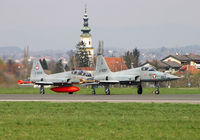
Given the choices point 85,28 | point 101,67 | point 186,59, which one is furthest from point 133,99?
point 85,28

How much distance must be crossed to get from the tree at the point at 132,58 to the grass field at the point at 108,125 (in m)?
107

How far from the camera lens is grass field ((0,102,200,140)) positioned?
1300 cm

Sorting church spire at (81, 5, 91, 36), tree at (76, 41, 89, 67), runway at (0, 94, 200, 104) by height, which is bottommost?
runway at (0, 94, 200, 104)

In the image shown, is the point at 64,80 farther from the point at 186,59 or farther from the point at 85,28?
the point at 85,28

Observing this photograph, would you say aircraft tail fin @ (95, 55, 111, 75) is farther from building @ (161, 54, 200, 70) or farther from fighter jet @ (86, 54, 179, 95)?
building @ (161, 54, 200, 70)

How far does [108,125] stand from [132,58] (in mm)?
123395

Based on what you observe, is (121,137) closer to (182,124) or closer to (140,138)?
(140,138)

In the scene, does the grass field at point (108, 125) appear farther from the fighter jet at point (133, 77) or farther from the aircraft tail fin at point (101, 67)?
the aircraft tail fin at point (101, 67)

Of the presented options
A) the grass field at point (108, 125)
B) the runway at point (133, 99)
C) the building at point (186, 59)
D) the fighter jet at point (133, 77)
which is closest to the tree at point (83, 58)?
the building at point (186, 59)

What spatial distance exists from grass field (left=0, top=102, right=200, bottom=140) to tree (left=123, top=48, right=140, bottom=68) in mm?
106776

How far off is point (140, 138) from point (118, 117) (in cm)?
512

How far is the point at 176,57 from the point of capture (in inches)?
5910

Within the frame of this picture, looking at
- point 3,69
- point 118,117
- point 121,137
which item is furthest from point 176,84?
point 121,137

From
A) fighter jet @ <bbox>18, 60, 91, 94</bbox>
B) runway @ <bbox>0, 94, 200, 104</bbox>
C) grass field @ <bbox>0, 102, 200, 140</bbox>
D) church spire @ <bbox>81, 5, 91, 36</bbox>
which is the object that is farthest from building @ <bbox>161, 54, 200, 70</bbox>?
grass field @ <bbox>0, 102, 200, 140</bbox>
